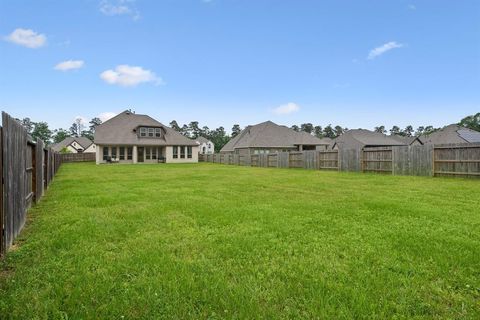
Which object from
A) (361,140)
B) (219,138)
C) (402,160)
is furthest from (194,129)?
(402,160)

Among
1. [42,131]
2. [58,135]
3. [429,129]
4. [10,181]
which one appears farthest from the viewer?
[58,135]

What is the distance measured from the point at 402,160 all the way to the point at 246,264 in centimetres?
1546

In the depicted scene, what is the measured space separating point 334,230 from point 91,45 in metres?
17.6

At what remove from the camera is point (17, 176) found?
460 centimetres

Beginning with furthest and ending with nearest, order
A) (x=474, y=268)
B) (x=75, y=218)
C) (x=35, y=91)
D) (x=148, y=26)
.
→ 1. (x=35, y=91)
2. (x=148, y=26)
3. (x=75, y=218)
4. (x=474, y=268)

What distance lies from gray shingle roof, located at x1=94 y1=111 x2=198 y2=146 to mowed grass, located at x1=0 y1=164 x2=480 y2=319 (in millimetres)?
31480

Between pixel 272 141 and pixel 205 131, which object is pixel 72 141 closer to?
pixel 205 131

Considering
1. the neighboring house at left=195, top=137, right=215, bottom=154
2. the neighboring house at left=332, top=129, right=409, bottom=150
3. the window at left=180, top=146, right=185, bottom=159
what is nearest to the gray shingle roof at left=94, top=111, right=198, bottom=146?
the window at left=180, top=146, right=185, bottom=159

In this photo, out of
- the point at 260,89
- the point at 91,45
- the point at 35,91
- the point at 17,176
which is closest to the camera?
the point at 17,176

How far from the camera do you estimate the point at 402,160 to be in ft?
53.3

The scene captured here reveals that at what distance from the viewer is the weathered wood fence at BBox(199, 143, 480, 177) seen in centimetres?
1360

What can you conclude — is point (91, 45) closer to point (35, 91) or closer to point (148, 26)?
point (148, 26)

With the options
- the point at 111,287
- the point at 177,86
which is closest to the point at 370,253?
the point at 111,287

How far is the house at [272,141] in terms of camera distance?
135 feet
